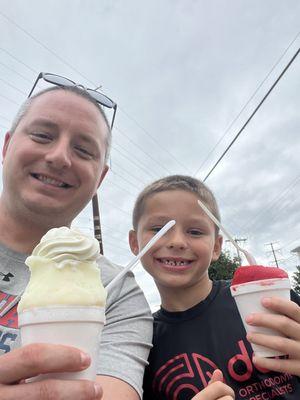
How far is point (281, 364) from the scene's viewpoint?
1402 millimetres

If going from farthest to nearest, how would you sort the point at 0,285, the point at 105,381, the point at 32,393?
the point at 0,285, the point at 105,381, the point at 32,393

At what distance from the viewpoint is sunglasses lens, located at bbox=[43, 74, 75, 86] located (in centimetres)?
261

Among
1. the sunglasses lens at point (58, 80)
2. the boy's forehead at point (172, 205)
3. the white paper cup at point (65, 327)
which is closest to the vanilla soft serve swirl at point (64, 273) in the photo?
the white paper cup at point (65, 327)

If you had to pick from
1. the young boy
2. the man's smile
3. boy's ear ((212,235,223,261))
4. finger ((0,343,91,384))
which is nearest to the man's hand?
finger ((0,343,91,384))

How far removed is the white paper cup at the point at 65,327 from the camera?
A: 940 mm

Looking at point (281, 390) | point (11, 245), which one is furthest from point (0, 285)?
point (281, 390)

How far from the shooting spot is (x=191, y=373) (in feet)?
6.09

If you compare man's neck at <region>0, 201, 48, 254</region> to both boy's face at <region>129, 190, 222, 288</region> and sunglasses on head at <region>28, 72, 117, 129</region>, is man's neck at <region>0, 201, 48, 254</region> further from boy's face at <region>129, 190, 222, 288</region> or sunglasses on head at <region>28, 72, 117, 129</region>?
sunglasses on head at <region>28, 72, 117, 129</region>

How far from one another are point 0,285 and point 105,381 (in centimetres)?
77

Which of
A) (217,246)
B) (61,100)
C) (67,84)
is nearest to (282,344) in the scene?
(217,246)

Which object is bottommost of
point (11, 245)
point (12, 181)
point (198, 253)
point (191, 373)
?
point (191, 373)

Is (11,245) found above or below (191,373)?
above

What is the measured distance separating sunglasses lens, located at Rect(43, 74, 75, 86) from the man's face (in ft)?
1.57

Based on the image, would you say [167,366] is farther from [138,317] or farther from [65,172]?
[65,172]
